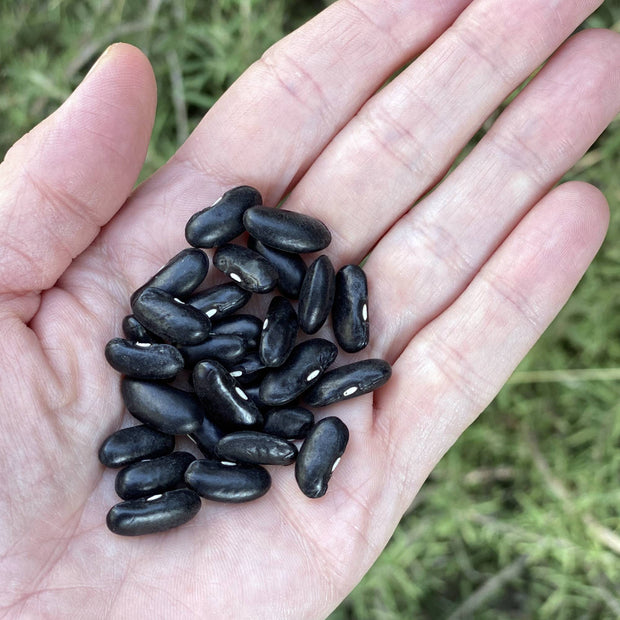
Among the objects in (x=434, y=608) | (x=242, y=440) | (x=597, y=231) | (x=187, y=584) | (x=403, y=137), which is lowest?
(x=434, y=608)

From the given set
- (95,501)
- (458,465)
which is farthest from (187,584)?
(458,465)

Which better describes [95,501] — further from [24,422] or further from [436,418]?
[436,418]

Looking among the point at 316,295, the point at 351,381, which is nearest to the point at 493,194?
the point at 316,295

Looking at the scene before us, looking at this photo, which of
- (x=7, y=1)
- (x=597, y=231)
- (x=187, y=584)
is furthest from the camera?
(x=7, y=1)

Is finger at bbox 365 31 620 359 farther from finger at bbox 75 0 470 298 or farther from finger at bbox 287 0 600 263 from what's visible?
finger at bbox 75 0 470 298

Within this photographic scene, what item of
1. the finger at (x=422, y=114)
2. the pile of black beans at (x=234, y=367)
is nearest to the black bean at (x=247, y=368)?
the pile of black beans at (x=234, y=367)

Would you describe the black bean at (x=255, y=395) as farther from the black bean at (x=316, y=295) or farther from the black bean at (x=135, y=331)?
the black bean at (x=135, y=331)

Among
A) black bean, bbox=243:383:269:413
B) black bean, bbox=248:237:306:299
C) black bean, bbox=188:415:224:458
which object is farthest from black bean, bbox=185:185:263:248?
black bean, bbox=188:415:224:458

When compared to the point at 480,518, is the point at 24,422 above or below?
above
